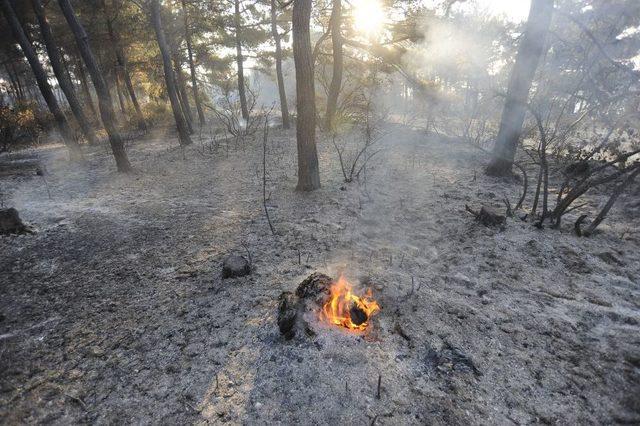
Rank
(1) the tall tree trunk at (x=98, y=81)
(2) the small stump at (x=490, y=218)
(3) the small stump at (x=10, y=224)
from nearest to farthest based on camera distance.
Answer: (3) the small stump at (x=10, y=224) → (2) the small stump at (x=490, y=218) → (1) the tall tree trunk at (x=98, y=81)

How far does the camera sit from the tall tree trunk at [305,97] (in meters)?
6.02

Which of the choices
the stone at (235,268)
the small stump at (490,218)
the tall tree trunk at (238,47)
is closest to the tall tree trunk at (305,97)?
Answer: the stone at (235,268)

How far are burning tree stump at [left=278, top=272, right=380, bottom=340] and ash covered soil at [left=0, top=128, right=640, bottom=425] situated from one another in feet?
0.41

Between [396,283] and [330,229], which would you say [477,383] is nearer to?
[396,283]

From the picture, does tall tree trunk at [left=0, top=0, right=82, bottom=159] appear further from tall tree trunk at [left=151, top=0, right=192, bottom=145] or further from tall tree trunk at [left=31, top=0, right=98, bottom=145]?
tall tree trunk at [left=151, top=0, right=192, bottom=145]

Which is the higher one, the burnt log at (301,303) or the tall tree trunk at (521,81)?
the tall tree trunk at (521,81)

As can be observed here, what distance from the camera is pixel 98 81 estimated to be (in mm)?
8305

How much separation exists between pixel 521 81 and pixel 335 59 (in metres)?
7.79

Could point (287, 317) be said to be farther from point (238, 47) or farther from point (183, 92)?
point (238, 47)

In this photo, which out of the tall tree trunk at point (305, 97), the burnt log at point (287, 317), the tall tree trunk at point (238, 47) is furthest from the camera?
the tall tree trunk at point (238, 47)

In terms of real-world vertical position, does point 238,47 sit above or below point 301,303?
above

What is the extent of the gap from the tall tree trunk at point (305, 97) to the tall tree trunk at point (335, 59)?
274 inches

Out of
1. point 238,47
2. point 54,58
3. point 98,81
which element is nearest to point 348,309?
point 98,81

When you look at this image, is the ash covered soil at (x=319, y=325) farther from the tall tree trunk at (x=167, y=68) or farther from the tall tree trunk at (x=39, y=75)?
the tall tree trunk at (x=167, y=68)
